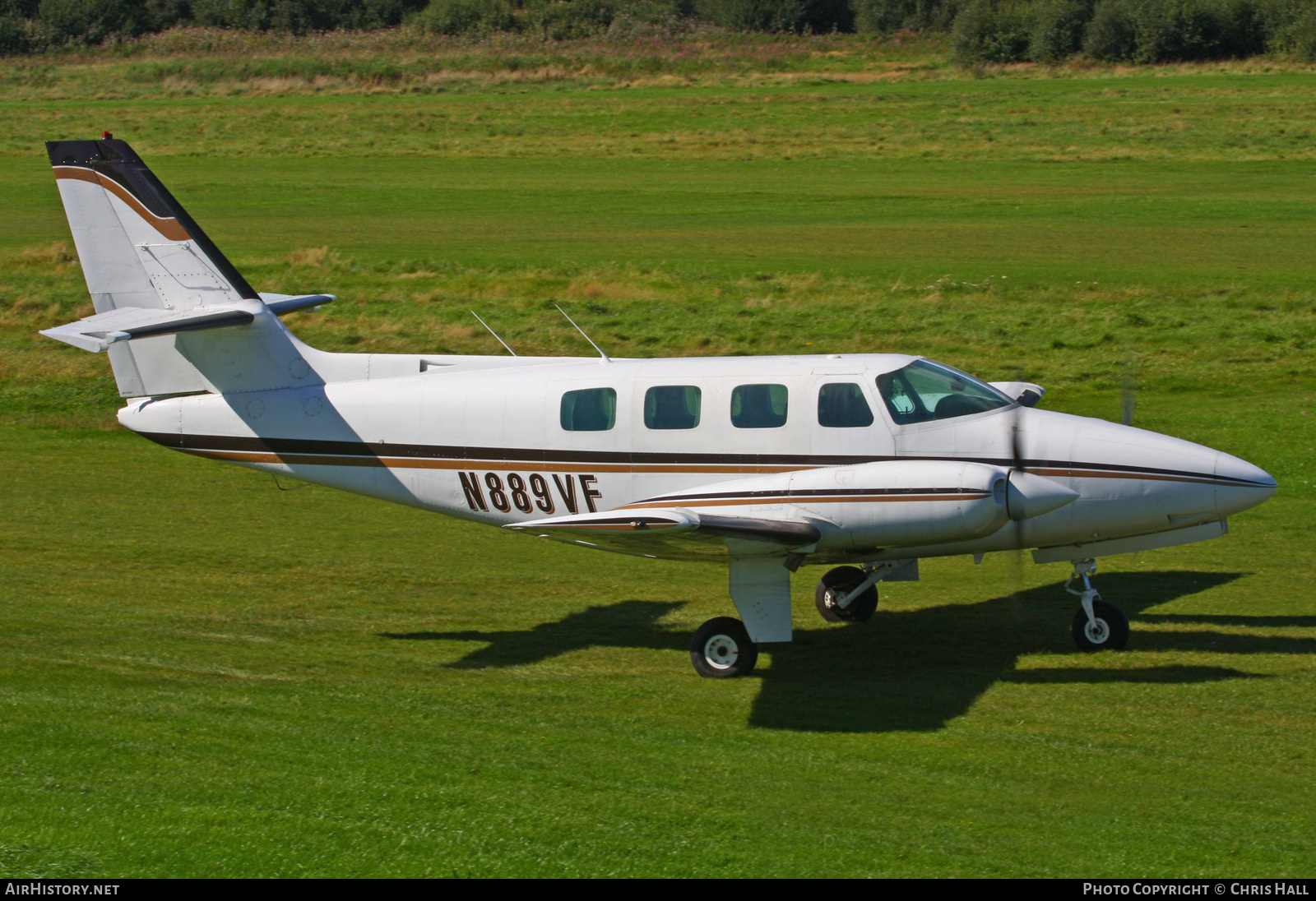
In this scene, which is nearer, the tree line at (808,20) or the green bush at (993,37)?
the tree line at (808,20)

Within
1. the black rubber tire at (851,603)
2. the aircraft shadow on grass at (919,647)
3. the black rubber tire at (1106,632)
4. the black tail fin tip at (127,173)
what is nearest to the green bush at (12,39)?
the black tail fin tip at (127,173)

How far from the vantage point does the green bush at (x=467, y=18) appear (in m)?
90.5

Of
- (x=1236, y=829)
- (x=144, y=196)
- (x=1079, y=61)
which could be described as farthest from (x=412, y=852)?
(x=1079, y=61)

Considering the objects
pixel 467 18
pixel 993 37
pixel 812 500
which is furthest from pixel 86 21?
pixel 812 500

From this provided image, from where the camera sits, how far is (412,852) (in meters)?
8.34

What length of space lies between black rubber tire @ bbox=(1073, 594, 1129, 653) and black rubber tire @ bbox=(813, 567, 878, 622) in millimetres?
2295

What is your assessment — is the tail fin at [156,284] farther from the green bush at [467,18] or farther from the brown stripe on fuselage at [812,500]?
the green bush at [467,18]

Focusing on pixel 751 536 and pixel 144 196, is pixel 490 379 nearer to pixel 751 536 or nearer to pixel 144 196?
pixel 751 536

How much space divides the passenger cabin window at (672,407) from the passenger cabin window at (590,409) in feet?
1.20

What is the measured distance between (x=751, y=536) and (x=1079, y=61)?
249 ft

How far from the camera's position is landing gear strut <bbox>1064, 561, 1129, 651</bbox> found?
42.4 ft
